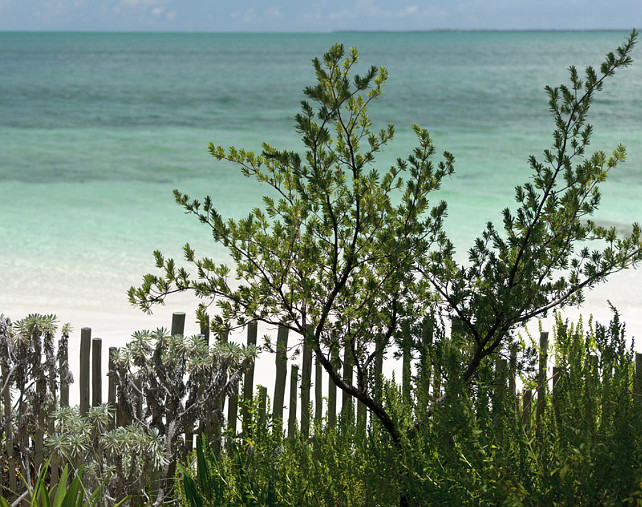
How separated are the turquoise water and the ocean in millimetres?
47

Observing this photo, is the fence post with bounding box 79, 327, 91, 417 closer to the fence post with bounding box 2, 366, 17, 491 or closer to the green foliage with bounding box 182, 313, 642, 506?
the fence post with bounding box 2, 366, 17, 491

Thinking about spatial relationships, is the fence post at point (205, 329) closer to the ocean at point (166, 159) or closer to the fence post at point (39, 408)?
the fence post at point (39, 408)

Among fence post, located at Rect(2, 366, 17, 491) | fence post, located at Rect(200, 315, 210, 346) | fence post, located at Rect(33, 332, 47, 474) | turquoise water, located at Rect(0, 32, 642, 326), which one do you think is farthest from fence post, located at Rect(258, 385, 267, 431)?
turquoise water, located at Rect(0, 32, 642, 326)

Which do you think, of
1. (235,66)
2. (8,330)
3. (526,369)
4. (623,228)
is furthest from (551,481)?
(235,66)

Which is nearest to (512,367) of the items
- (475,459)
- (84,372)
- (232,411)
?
(475,459)

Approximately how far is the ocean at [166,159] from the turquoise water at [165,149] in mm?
47

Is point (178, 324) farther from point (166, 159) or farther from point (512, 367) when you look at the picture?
point (166, 159)

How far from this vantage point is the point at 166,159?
18641 millimetres

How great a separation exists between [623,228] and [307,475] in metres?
10.2

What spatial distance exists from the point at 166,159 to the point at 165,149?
171cm

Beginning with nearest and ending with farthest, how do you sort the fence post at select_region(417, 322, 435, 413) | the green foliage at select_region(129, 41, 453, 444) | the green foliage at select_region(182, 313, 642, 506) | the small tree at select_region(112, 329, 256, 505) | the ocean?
the green foliage at select_region(182, 313, 642, 506), the fence post at select_region(417, 322, 435, 413), the green foliage at select_region(129, 41, 453, 444), the small tree at select_region(112, 329, 256, 505), the ocean

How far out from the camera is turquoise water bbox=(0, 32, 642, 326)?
9891 millimetres

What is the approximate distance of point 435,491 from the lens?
80.4 inches

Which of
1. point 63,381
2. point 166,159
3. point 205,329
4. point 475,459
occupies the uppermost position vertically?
point 166,159
